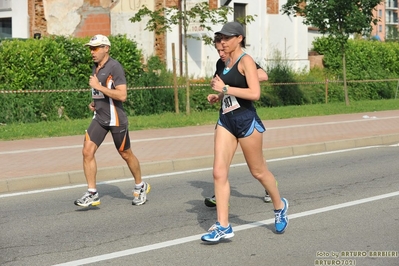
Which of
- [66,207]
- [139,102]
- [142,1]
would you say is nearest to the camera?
[66,207]

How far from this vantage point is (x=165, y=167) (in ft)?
43.6

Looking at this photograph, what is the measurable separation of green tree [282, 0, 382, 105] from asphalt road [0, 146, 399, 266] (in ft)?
53.7

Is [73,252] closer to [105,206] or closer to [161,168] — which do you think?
[105,206]

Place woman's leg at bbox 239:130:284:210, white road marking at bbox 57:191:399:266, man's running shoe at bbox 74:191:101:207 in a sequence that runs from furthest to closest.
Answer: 1. man's running shoe at bbox 74:191:101:207
2. woman's leg at bbox 239:130:284:210
3. white road marking at bbox 57:191:399:266

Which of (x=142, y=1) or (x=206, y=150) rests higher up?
(x=142, y=1)

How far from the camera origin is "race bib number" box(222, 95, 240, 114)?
749 cm

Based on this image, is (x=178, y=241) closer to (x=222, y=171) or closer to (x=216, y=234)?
(x=216, y=234)

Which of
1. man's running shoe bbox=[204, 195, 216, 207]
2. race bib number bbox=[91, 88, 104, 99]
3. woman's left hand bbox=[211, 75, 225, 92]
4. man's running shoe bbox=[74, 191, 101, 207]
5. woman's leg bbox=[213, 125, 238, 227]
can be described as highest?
woman's left hand bbox=[211, 75, 225, 92]

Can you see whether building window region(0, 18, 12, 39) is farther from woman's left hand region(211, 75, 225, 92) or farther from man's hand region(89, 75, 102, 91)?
woman's left hand region(211, 75, 225, 92)

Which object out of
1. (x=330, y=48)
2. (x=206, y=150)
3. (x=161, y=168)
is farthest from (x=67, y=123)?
(x=330, y=48)

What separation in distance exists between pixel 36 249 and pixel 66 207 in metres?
2.37

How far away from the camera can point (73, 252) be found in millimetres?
7219

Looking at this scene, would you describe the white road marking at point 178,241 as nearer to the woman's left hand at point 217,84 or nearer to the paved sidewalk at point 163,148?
the woman's left hand at point 217,84

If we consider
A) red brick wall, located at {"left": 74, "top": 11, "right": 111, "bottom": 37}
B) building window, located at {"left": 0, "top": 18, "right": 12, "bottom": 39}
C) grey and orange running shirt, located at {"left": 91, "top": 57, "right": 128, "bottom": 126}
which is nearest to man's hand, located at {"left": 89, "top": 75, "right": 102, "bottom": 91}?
grey and orange running shirt, located at {"left": 91, "top": 57, "right": 128, "bottom": 126}
